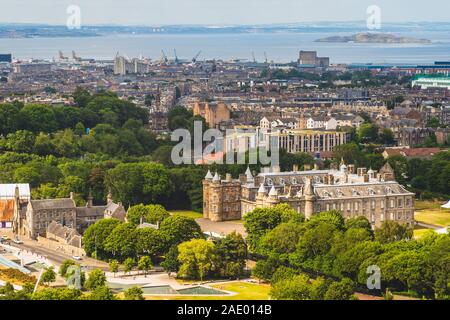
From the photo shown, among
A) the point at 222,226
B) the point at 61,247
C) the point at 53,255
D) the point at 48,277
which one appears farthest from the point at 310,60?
the point at 48,277

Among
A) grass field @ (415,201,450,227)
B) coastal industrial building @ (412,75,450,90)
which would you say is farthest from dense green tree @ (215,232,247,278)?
coastal industrial building @ (412,75,450,90)

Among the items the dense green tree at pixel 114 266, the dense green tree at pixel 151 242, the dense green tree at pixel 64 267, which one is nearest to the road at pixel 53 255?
the dense green tree at pixel 114 266

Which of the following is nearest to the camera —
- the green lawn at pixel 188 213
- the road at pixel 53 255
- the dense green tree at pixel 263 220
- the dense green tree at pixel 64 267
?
the dense green tree at pixel 64 267

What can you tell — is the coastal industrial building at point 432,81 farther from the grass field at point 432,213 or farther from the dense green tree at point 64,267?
the dense green tree at point 64,267

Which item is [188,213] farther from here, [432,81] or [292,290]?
[432,81]

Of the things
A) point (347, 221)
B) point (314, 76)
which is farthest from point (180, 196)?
point (314, 76)

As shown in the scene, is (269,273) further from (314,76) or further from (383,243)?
(314,76)
